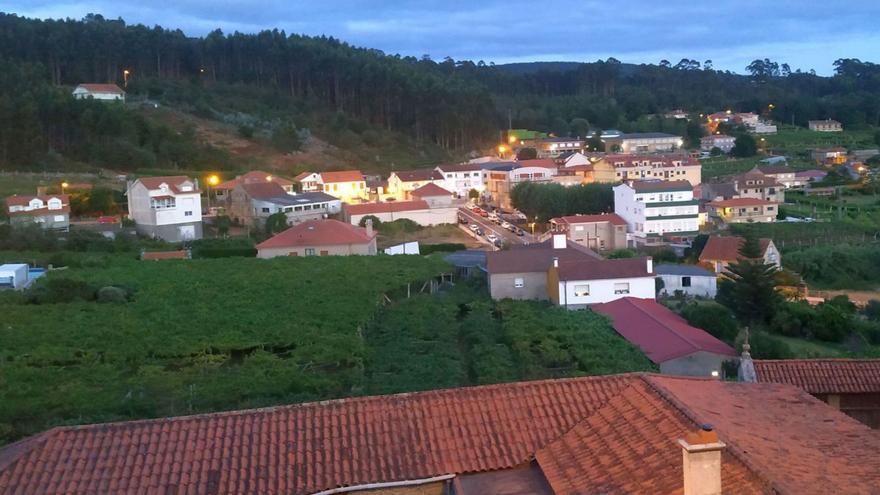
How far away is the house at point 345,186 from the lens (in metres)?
47.2

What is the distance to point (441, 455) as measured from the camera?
21.9 feet

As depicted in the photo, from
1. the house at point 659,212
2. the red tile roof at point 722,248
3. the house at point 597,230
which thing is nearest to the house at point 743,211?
the house at point 659,212

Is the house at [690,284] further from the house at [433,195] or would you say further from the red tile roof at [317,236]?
the house at [433,195]

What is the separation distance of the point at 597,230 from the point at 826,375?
88.2 feet

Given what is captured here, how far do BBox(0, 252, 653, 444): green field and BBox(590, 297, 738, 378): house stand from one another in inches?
18.5

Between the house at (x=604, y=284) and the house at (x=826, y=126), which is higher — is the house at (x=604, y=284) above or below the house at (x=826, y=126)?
below

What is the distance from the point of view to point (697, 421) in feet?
19.9

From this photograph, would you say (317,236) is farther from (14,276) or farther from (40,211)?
(40,211)

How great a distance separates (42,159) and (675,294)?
1407 inches

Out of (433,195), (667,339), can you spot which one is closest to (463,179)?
(433,195)

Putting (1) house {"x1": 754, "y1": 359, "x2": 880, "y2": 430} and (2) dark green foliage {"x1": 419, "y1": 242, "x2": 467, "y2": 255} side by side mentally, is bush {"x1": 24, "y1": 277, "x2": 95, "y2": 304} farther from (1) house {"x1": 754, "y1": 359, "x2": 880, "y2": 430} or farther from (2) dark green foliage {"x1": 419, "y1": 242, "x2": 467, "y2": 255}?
(1) house {"x1": 754, "y1": 359, "x2": 880, "y2": 430}

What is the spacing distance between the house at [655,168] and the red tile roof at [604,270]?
89.6 feet

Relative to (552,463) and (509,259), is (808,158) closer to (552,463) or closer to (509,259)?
(509,259)

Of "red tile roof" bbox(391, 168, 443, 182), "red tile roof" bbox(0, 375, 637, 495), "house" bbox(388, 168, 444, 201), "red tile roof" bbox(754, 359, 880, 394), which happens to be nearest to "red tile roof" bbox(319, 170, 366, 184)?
"house" bbox(388, 168, 444, 201)
